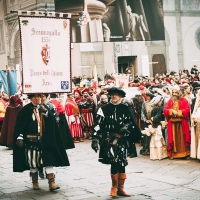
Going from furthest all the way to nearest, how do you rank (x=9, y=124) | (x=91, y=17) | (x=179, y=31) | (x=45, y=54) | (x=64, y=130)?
(x=179, y=31), (x=91, y=17), (x=9, y=124), (x=64, y=130), (x=45, y=54)

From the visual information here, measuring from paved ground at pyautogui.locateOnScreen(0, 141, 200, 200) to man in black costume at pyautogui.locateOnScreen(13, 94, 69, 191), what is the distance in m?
0.41

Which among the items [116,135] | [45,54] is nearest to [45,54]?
[45,54]

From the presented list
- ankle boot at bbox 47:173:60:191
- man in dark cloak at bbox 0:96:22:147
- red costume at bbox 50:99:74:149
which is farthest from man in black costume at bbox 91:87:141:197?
man in dark cloak at bbox 0:96:22:147

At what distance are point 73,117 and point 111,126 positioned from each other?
22.5 feet

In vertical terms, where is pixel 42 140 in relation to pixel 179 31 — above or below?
below

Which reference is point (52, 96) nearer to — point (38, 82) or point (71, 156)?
point (71, 156)

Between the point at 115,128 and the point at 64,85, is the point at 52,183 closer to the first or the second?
the point at 115,128

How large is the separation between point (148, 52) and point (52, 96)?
63.4 feet

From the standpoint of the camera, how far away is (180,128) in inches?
375

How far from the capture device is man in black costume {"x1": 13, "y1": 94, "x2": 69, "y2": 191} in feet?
22.7

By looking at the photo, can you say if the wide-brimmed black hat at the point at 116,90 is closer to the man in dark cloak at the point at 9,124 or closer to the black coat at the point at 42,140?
the black coat at the point at 42,140

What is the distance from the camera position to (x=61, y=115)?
10.5 meters

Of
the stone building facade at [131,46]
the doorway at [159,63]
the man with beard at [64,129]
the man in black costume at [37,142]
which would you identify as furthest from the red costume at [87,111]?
the doorway at [159,63]

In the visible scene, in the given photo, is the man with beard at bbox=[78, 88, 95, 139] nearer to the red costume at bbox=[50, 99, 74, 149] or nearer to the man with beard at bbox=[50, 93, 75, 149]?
the man with beard at bbox=[50, 93, 75, 149]
